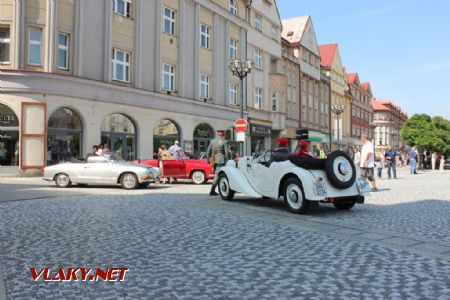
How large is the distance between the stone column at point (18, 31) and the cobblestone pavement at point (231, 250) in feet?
36.9

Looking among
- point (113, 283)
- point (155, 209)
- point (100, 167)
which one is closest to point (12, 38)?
point (100, 167)

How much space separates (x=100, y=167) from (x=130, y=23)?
464 inches

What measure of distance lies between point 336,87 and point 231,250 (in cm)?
5646

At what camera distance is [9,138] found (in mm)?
18500

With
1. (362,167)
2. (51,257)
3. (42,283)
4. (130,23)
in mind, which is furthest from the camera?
(130,23)

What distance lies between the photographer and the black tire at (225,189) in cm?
1064

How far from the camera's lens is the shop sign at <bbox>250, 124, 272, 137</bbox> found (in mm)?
33750

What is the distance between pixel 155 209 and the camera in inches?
352

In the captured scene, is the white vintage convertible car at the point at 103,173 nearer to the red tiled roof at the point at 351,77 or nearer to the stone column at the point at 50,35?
the stone column at the point at 50,35

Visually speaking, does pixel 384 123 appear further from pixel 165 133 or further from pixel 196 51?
pixel 165 133

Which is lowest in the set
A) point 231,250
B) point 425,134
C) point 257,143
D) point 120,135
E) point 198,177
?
point 231,250

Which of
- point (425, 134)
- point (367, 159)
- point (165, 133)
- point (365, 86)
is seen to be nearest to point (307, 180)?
point (367, 159)

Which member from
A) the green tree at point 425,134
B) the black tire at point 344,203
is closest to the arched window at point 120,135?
the black tire at point 344,203

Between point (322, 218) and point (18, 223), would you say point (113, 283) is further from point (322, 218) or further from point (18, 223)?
point (322, 218)
